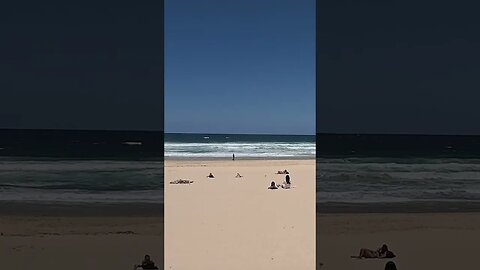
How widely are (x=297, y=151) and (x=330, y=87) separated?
1580 centimetres

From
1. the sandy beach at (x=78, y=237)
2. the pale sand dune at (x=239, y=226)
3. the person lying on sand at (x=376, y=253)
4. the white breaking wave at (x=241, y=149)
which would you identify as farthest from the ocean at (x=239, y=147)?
the person lying on sand at (x=376, y=253)

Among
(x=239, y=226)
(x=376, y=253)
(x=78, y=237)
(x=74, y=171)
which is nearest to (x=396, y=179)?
(x=239, y=226)

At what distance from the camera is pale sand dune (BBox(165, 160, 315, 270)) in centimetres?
340

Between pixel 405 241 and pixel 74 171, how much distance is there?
451 cm

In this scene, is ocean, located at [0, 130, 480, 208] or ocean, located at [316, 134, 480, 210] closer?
ocean, located at [0, 130, 480, 208]

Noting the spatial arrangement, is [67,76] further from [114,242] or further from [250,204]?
[250,204]

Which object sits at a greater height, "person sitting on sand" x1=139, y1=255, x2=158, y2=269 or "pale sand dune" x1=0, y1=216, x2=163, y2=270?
"person sitting on sand" x1=139, y1=255, x2=158, y2=269

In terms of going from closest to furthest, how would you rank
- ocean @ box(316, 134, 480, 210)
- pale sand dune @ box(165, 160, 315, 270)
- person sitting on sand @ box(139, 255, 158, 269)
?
person sitting on sand @ box(139, 255, 158, 269) → pale sand dune @ box(165, 160, 315, 270) → ocean @ box(316, 134, 480, 210)

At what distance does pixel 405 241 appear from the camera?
327cm

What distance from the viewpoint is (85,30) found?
3303 mm

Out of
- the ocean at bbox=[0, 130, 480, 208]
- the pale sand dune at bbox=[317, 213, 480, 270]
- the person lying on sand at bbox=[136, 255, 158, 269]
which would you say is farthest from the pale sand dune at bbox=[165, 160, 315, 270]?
the person lying on sand at bbox=[136, 255, 158, 269]

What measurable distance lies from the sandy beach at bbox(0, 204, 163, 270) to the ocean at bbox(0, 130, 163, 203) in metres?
0.25

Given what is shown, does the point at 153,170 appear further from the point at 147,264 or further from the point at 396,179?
the point at 396,179

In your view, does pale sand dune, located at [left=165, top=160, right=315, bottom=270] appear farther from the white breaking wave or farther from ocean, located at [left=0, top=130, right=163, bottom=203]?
the white breaking wave
